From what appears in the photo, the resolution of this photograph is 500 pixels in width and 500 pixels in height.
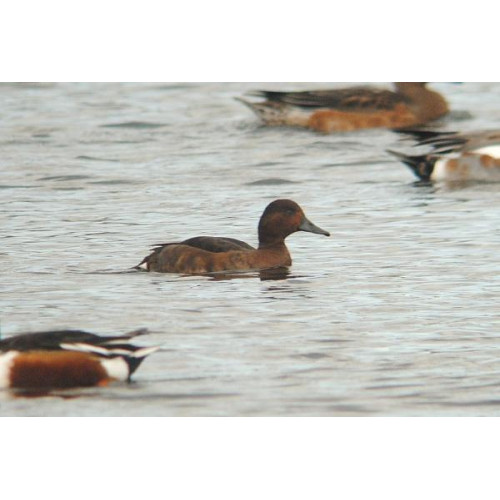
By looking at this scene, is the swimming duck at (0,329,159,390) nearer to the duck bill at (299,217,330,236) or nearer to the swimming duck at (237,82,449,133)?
the duck bill at (299,217,330,236)

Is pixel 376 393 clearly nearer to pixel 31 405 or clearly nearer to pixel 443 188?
pixel 31 405

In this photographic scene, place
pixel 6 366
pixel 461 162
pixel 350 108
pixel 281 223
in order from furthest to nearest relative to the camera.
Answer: pixel 350 108, pixel 461 162, pixel 281 223, pixel 6 366

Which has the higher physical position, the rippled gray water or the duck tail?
the duck tail

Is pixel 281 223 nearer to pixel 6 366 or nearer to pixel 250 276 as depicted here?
pixel 250 276

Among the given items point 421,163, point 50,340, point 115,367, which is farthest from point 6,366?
point 421,163

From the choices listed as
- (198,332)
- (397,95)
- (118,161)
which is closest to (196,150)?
(118,161)

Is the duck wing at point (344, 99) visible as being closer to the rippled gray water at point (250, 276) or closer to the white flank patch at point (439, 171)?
the rippled gray water at point (250, 276)

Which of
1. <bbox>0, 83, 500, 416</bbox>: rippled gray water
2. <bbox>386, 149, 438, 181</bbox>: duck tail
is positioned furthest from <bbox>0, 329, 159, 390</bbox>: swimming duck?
<bbox>386, 149, 438, 181</bbox>: duck tail
